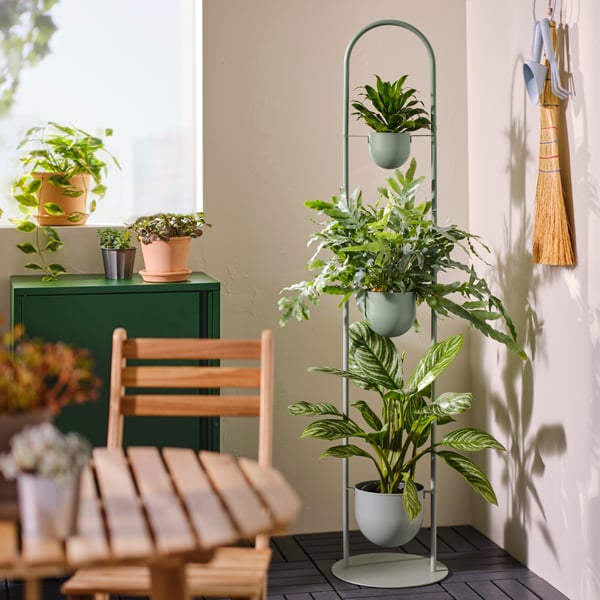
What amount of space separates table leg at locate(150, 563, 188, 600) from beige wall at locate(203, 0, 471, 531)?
6.80 ft

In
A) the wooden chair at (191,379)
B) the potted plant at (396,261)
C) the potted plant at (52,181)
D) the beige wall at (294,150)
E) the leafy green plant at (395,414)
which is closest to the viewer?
the wooden chair at (191,379)

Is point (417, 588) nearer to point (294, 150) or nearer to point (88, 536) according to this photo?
point (294, 150)

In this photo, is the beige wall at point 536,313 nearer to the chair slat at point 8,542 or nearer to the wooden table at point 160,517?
the wooden table at point 160,517

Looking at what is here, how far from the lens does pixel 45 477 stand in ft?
5.35

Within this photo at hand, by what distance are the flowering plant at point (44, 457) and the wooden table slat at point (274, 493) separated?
344mm

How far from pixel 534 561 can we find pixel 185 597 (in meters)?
2.05

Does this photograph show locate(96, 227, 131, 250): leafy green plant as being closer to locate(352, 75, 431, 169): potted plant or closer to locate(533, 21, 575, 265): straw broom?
locate(352, 75, 431, 169): potted plant

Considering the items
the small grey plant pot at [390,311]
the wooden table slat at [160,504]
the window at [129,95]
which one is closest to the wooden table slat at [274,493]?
the wooden table slat at [160,504]

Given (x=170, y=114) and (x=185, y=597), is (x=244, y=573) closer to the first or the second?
(x=185, y=597)

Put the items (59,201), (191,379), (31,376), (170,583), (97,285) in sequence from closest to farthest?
1. (31,376)
2. (170,583)
3. (191,379)
4. (97,285)
5. (59,201)

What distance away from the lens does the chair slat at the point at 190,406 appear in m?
2.48

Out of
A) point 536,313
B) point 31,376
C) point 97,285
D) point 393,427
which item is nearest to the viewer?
point 31,376

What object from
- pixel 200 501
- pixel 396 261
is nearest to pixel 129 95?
pixel 396 261

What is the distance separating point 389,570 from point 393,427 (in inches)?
20.4
